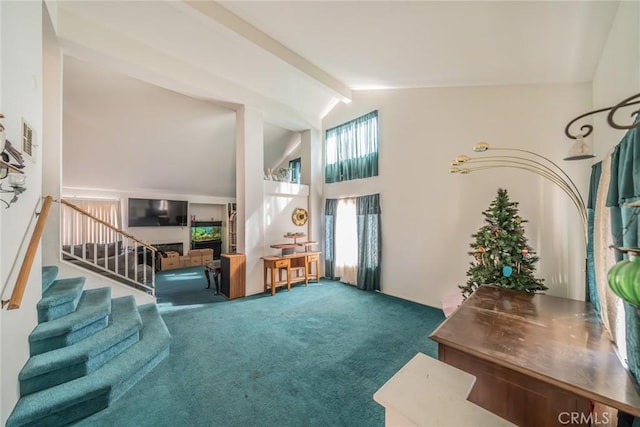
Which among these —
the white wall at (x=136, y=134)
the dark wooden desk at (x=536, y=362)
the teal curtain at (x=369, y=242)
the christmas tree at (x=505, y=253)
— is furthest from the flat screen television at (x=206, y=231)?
the dark wooden desk at (x=536, y=362)

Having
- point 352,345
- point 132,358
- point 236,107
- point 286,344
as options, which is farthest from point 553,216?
point 236,107

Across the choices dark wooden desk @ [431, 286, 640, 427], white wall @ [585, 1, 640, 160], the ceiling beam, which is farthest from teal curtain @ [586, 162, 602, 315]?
the ceiling beam

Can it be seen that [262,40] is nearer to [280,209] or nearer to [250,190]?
[250,190]

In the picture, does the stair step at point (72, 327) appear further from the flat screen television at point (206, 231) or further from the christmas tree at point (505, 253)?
the flat screen television at point (206, 231)

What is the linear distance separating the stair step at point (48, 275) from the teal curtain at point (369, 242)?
4453mm

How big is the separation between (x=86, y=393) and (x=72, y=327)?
2.06ft

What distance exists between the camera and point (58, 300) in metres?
2.25

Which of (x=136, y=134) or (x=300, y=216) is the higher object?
(x=136, y=134)

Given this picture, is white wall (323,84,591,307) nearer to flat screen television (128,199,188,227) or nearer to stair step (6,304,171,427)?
stair step (6,304,171,427)

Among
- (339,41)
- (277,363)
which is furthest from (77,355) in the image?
(339,41)

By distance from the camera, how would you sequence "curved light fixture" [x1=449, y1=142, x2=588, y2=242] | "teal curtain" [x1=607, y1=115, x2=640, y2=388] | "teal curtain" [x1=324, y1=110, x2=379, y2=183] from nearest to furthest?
"teal curtain" [x1=607, y1=115, x2=640, y2=388] < "curved light fixture" [x1=449, y1=142, x2=588, y2=242] < "teal curtain" [x1=324, y1=110, x2=379, y2=183]

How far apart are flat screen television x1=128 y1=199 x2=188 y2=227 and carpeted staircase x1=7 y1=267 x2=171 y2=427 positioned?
4.60 m

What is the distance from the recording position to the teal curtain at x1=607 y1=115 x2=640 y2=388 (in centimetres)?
117

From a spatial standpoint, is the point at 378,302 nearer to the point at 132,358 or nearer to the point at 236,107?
the point at 132,358
